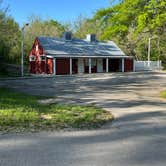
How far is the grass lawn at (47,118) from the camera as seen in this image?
9.22 metres

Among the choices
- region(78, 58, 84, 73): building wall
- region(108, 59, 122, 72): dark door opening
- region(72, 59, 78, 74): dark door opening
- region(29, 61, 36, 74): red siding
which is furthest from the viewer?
region(108, 59, 122, 72): dark door opening

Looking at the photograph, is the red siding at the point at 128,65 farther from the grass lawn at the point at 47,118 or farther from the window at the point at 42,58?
the grass lawn at the point at 47,118

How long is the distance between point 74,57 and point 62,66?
6.56 feet

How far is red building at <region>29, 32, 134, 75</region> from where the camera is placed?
45375 mm

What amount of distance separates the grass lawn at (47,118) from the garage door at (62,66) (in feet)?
106

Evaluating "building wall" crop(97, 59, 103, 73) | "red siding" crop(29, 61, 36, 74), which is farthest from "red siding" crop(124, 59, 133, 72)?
"red siding" crop(29, 61, 36, 74)

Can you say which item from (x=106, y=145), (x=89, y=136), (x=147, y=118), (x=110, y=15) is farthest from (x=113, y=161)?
(x=110, y=15)

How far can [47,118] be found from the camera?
1038 cm

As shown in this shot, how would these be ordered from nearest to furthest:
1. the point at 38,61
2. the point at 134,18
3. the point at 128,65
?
1. the point at 134,18
2. the point at 38,61
3. the point at 128,65

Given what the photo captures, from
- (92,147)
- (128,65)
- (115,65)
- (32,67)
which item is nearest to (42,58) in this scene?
(32,67)

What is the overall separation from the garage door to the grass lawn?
3233 centimetres

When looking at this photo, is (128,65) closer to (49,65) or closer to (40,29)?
(49,65)

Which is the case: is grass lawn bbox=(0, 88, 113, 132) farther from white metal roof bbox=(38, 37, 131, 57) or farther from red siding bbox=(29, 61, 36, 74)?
red siding bbox=(29, 61, 36, 74)

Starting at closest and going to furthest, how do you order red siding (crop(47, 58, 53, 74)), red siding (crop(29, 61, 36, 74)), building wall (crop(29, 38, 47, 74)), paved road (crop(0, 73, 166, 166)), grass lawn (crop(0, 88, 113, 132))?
paved road (crop(0, 73, 166, 166)) < grass lawn (crop(0, 88, 113, 132)) < red siding (crop(47, 58, 53, 74)) < building wall (crop(29, 38, 47, 74)) < red siding (crop(29, 61, 36, 74))
